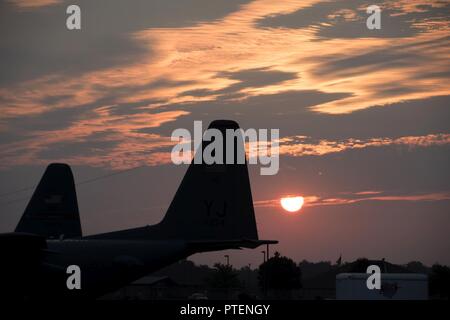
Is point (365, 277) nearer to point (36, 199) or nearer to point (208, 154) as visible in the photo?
point (208, 154)

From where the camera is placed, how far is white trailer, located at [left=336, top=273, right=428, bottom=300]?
47.0 metres

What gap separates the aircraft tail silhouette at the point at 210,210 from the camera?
41438 millimetres

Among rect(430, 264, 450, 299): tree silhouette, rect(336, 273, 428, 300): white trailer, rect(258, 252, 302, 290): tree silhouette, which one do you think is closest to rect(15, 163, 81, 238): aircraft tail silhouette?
rect(336, 273, 428, 300): white trailer

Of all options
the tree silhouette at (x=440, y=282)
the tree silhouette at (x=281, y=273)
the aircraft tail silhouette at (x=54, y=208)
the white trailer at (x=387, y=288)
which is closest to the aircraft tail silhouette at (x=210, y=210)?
the white trailer at (x=387, y=288)

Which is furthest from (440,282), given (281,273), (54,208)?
(54,208)

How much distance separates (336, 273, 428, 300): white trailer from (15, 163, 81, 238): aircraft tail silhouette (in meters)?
17.4

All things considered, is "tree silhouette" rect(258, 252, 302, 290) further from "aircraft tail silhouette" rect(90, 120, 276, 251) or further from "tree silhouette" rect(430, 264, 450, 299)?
"aircraft tail silhouette" rect(90, 120, 276, 251)

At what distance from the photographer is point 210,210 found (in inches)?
1650

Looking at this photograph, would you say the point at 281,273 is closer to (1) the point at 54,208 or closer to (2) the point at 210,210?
(1) the point at 54,208

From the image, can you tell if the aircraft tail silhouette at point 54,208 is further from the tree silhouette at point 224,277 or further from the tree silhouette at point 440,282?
the tree silhouette at point 224,277

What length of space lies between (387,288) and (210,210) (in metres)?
13.0

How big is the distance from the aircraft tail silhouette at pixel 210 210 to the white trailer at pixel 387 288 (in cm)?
898

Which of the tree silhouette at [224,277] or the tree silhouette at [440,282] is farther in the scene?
the tree silhouette at [224,277]
